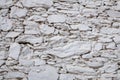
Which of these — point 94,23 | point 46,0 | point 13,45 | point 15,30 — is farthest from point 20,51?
point 94,23

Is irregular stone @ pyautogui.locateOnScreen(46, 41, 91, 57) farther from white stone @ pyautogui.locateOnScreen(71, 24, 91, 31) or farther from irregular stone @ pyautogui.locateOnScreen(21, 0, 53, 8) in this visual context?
irregular stone @ pyautogui.locateOnScreen(21, 0, 53, 8)

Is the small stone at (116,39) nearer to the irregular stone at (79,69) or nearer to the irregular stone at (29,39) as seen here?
the irregular stone at (79,69)

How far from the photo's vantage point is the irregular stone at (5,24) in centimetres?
228

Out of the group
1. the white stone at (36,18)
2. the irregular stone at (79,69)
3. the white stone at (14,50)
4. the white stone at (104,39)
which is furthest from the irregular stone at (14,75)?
the white stone at (104,39)

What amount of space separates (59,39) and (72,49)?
0.55 feet

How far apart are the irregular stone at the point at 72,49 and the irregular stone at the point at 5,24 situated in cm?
51

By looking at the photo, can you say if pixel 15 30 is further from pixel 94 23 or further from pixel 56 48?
pixel 94 23

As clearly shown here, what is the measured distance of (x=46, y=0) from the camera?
2398 mm

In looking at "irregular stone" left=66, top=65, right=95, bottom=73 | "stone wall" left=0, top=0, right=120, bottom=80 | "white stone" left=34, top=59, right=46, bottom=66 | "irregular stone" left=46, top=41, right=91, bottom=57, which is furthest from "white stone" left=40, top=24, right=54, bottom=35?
"irregular stone" left=66, top=65, right=95, bottom=73

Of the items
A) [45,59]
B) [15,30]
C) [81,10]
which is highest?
[81,10]

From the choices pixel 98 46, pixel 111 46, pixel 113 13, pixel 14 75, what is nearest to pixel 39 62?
pixel 14 75

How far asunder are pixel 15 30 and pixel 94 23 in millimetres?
824

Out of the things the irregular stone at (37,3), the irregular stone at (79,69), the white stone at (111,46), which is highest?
the irregular stone at (37,3)

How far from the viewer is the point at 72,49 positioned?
2.15 m
